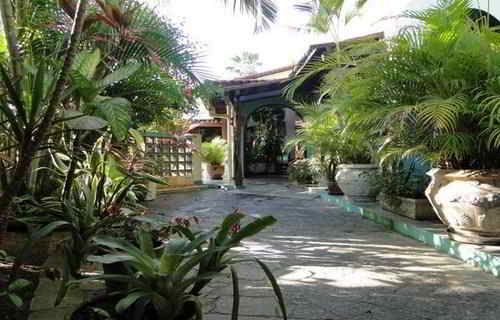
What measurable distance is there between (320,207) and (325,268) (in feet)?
13.9

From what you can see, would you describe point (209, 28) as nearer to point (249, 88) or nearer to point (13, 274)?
point (249, 88)

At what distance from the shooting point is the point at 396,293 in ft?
9.42

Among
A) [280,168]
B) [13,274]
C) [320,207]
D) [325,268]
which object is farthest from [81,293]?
[280,168]

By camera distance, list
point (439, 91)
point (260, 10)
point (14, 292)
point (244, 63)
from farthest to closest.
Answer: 1. point (244, 63)
2. point (260, 10)
3. point (439, 91)
4. point (14, 292)

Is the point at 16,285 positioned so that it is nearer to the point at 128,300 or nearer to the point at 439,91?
the point at 128,300

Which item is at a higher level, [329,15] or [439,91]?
[329,15]

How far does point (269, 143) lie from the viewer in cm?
1653

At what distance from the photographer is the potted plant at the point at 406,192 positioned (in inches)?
217

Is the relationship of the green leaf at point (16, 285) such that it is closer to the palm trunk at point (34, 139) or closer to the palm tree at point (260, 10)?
the palm trunk at point (34, 139)

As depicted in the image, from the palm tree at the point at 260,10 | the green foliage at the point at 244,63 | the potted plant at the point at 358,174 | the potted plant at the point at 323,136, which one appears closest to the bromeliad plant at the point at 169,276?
the palm tree at the point at 260,10

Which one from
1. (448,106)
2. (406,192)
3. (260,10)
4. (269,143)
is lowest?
(406,192)

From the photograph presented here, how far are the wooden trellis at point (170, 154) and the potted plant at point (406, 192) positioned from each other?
5.28 metres

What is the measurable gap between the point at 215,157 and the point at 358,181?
29.6 ft

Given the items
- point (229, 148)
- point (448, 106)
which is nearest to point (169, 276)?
point (448, 106)
